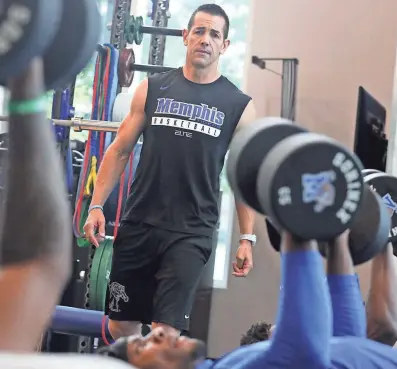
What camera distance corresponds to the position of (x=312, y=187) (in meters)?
1.22

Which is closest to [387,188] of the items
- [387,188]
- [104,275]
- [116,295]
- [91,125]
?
[387,188]

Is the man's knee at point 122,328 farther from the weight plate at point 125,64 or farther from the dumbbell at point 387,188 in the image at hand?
the weight plate at point 125,64

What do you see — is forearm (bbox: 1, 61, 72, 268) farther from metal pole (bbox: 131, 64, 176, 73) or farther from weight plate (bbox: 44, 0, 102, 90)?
metal pole (bbox: 131, 64, 176, 73)

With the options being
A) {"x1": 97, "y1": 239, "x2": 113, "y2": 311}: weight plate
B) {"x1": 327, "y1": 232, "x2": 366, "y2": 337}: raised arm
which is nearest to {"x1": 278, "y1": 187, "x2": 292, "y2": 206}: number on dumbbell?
{"x1": 327, "y1": 232, "x2": 366, "y2": 337}: raised arm

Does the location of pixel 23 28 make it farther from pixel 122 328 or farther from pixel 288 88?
pixel 288 88

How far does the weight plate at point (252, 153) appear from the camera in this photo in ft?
4.53

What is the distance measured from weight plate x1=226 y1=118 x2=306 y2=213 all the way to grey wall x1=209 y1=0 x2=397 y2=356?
3.00m

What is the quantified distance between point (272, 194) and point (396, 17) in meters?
3.37

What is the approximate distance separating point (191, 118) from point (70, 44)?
1.49m

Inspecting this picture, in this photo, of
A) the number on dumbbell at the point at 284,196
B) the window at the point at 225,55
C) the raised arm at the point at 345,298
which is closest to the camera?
the number on dumbbell at the point at 284,196

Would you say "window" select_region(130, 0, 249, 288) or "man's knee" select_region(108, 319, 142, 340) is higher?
"window" select_region(130, 0, 249, 288)

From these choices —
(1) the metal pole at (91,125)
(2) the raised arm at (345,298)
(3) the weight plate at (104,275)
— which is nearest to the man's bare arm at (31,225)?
(2) the raised arm at (345,298)

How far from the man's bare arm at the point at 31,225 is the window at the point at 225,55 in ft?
11.8

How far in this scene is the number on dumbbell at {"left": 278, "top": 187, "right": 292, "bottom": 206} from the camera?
1.20 m
